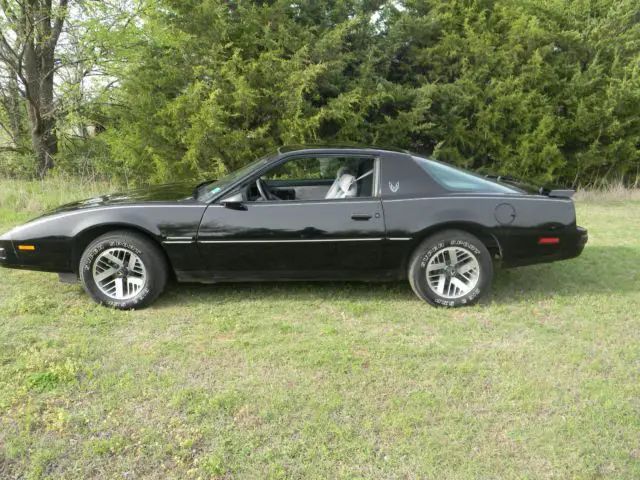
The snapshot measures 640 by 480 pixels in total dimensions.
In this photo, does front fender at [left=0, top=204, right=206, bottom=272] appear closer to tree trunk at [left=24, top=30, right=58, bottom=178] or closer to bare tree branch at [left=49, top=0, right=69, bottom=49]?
tree trunk at [left=24, top=30, right=58, bottom=178]

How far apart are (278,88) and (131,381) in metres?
7.16

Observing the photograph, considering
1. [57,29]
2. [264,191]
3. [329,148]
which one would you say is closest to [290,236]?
[264,191]

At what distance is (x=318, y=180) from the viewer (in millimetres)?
5305

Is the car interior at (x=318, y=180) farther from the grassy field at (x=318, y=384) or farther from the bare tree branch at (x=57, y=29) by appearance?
the bare tree branch at (x=57, y=29)

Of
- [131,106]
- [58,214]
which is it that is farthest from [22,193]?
[58,214]

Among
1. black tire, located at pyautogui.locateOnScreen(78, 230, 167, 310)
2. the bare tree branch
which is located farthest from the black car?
the bare tree branch

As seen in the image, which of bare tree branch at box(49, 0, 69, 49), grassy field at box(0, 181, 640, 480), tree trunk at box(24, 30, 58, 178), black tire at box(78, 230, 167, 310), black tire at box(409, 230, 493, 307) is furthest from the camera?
tree trunk at box(24, 30, 58, 178)

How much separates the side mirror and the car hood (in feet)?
1.06

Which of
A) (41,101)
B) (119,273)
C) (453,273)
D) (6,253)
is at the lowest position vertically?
(453,273)

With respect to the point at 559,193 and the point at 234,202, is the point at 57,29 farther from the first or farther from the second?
the point at 559,193

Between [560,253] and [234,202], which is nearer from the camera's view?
[234,202]

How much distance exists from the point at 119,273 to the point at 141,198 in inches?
27.9

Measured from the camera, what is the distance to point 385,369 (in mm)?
3324

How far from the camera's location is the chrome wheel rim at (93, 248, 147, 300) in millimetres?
4246
